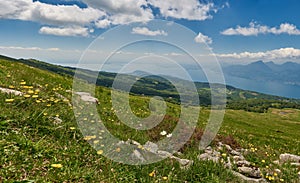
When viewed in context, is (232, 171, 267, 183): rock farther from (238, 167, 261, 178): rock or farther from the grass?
the grass

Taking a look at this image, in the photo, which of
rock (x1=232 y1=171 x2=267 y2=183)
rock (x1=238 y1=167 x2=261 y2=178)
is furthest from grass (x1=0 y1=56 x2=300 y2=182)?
rock (x1=232 y1=171 x2=267 y2=183)

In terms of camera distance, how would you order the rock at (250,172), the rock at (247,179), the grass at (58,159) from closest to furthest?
the grass at (58,159), the rock at (247,179), the rock at (250,172)

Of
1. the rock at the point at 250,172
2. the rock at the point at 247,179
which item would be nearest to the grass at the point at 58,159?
the rock at the point at 250,172

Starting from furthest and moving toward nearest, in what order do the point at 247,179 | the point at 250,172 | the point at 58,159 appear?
1. the point at 250,172
2. the point at 247,179
3. the point at 58,159

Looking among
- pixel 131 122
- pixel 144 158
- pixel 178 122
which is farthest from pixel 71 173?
pixel 178 122

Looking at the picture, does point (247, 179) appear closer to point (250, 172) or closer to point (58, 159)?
point (250, 172)

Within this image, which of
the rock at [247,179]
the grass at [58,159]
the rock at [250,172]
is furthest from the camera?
the rock at [250,172]

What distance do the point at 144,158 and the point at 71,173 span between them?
2581 millimetres

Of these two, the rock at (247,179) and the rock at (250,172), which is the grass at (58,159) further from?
the rock at (247,179)

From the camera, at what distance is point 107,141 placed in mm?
8555

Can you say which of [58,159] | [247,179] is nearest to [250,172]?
[247,179]

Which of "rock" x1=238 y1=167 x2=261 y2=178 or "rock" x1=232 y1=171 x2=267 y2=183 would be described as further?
"rock" x1=238 y1=167 x2=261 y2=178

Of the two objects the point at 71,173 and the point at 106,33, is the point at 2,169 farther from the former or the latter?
the point at 106,33

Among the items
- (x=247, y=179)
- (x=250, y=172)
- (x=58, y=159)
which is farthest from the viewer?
(x=250, y=172)
